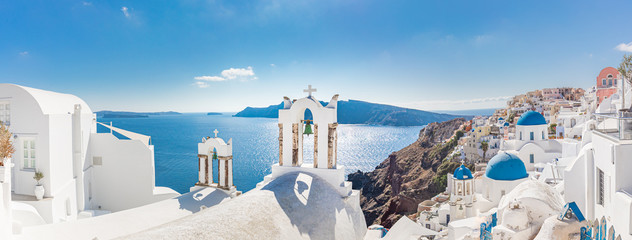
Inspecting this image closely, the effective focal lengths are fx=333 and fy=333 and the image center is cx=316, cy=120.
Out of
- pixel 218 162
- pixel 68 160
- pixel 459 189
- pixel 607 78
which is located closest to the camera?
pixel 218 162

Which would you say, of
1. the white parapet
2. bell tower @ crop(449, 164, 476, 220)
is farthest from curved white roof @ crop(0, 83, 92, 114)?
bell tower @ crop(449, 164, 476, 220)

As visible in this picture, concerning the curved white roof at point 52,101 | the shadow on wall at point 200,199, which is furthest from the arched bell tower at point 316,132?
the curved white roof at point 52,101

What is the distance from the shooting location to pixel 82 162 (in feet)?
39.1

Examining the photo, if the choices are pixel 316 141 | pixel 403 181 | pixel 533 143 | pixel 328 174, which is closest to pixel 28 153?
pixel 316 141

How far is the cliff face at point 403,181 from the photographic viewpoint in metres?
42.2

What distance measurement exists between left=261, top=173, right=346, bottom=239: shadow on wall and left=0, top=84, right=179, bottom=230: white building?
6.60m

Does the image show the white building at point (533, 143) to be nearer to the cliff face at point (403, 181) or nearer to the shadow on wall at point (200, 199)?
the cliff face at point (403, 181)

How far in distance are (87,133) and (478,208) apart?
665 inches

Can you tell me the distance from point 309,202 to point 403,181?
166ft

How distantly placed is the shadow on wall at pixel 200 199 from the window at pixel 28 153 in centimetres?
510

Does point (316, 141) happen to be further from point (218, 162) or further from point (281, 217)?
point (218, 162)

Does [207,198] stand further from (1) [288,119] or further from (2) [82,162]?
(2) [82,162]

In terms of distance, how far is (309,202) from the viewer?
22.3 ft

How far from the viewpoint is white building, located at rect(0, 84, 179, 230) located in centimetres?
1007
